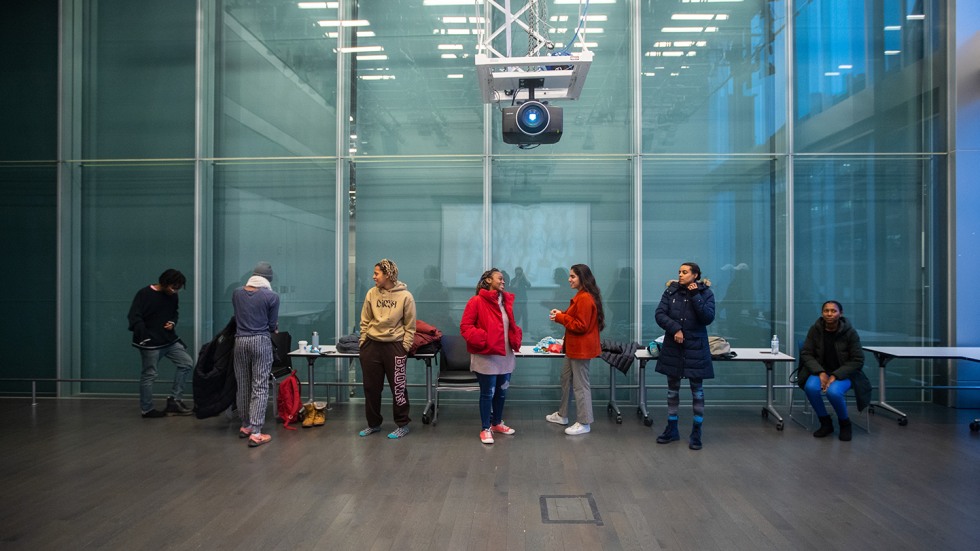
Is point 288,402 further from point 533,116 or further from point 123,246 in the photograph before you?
point 533,116

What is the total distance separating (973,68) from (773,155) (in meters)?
2.27

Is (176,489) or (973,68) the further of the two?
(973,68)

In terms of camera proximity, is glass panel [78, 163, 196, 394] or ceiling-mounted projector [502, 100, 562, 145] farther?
glass panel [78, 163, 196, 394]

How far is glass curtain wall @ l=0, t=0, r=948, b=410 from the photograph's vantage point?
6887 mm

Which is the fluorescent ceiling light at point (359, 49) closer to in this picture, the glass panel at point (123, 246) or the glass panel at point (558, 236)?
the glass panel at point (558, 236)

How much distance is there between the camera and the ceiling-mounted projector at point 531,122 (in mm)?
5324

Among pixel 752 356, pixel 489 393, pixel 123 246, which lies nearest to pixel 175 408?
pixel 123 246

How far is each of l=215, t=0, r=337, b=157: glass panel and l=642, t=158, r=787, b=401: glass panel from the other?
400cm

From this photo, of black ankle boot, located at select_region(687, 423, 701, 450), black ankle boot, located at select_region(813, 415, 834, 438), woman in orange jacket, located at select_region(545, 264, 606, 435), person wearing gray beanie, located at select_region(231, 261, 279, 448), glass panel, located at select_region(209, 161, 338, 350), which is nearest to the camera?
black ankle boot, located at select_region(687, 423, 701, 450)

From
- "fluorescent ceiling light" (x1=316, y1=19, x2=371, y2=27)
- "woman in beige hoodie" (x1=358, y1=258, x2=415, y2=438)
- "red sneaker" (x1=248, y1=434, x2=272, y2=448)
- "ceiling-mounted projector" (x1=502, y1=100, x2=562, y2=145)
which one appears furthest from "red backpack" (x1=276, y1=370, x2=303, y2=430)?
"fluorescent ceiling light" (x1=316, y1=19, x2=371, y2=27)

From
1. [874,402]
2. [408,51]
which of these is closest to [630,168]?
[408,51]

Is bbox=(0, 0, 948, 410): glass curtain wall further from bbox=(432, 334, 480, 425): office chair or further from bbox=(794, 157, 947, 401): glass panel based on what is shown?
bbox=(432, 334, 480, 425): office chair

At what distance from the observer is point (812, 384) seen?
552 centimetres

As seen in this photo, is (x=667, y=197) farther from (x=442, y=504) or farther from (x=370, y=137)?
(x=442, y=504)
